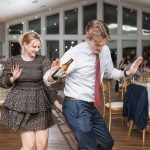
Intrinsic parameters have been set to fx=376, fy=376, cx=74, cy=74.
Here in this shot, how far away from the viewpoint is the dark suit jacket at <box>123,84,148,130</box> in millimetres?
4809

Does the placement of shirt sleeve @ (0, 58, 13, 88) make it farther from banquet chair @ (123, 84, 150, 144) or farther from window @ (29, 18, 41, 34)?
window @ (29, 18, 41, 34)

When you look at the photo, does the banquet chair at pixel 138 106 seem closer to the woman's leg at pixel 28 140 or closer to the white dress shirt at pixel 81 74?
the woman's leg at pixel 28 140

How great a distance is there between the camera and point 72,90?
250 centimetres

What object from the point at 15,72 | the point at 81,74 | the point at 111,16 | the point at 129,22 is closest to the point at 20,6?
the point at 111,16

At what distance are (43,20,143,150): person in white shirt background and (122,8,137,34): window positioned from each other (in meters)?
18.2

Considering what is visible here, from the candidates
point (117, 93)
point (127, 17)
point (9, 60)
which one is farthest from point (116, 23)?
point (9, 60)

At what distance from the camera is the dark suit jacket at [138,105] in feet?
15.8

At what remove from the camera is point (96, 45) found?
2.42m

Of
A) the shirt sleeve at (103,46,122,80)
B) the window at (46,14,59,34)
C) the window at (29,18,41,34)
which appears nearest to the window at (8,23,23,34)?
the window at (29,18,41,34)

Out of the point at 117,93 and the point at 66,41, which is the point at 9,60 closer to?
the point at 117,93

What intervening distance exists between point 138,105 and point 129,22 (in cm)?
1605

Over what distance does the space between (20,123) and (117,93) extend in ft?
27.0

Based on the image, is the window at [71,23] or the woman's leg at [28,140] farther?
the window at [71,23]

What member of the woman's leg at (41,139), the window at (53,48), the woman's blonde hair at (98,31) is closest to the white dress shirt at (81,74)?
the woman's blonde hair at (98,31)
